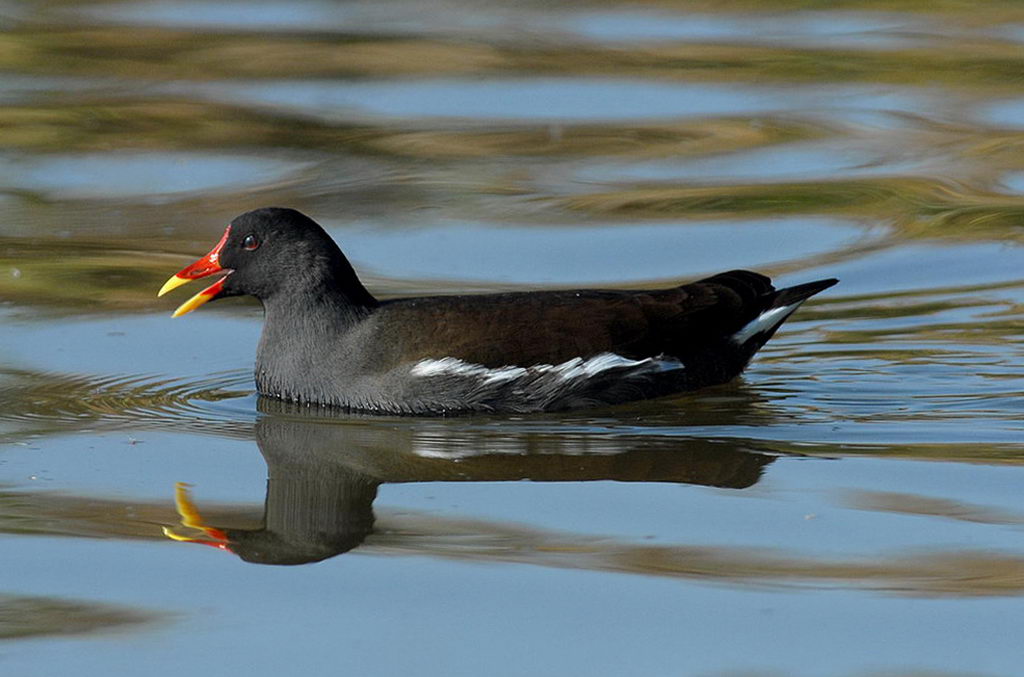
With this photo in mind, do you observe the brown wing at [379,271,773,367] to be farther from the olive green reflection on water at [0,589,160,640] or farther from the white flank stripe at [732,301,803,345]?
the olive green reflection on water at [0,589,160,640]

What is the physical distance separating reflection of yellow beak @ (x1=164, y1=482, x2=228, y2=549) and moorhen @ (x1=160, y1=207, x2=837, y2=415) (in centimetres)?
119

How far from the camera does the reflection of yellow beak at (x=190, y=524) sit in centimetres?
559

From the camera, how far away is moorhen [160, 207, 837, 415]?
7047 mm

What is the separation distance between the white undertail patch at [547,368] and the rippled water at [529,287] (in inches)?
6.7

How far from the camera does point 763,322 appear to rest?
7555 millimetres

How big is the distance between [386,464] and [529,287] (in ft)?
8.08

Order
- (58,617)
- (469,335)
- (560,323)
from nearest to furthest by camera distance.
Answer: (58,617) < (469,335) < (560,323)

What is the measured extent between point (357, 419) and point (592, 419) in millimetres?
856

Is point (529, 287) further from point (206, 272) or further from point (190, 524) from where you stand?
point (190, 524)

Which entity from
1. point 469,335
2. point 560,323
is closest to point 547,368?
point 560,323

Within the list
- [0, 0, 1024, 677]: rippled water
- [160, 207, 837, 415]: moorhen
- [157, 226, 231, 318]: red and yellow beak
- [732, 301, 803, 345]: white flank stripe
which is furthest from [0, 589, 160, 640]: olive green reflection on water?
[732, 301, 803, 345]: white flank stripe

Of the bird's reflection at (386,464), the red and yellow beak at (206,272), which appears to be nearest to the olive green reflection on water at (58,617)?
the bird's reflection at (386,464)

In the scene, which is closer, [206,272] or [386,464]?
[386,464]

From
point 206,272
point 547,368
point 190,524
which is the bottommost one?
point 190,524
